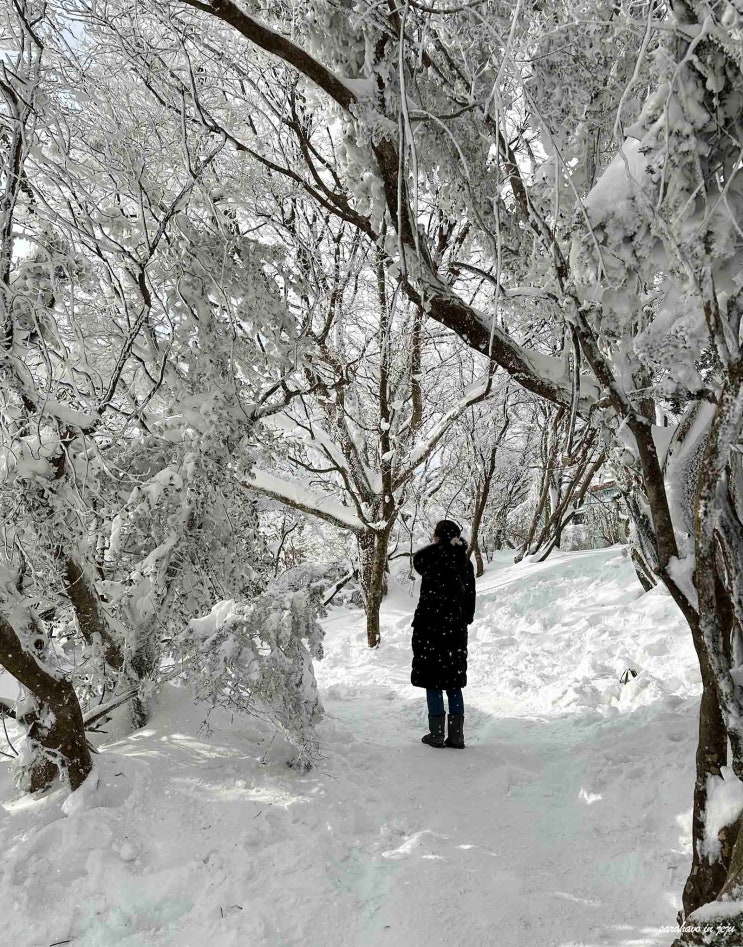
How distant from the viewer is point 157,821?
3.01m

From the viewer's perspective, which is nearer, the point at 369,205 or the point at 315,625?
the point at 369,205

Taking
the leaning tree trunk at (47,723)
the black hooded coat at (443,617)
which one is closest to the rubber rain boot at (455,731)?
the black hooded coat at (443,617)

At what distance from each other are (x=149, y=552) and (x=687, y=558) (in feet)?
Answer: 10.5

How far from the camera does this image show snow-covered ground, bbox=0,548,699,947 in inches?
98.3

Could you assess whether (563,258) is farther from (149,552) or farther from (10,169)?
(149,552)

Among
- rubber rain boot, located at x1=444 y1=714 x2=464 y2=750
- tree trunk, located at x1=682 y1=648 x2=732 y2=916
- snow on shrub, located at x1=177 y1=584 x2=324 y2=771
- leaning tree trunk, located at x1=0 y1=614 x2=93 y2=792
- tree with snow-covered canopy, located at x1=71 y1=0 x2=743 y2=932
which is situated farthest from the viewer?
rubber rain boot, located at x1=444 y1=714 x2=464 y2=750

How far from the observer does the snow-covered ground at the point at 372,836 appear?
2.50m

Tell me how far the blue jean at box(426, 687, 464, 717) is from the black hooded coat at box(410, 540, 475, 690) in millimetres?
43

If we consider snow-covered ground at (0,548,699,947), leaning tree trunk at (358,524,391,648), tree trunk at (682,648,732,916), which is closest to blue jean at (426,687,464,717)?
snow-covered ground at (0,548,699,947)

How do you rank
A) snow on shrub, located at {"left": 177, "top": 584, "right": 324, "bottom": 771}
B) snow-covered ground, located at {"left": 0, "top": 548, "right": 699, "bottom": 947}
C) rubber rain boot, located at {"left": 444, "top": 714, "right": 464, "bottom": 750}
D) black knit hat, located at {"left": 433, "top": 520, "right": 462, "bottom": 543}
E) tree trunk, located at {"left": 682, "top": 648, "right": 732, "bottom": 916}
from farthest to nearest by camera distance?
black knit hat, located at {"left": 433, "top": 520, "right": 462, "bottom": 543}, rubber rain boot, located at {"left": 444, "top": 714, "right": 464, "bottom": 750}, snow on shrub, located at {"left": 177, "top": 584, "right": 324, "bottom": 771}, snow-covered ground, located at {"left": 0, "top": 548, "right": 699, "bottom": 947}, tree trunk, located at {"left": 682, "top": 648, "right": 732, "bottom": 916}

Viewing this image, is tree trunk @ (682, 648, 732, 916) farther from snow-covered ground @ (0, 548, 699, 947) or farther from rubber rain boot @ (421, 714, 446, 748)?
rubber rain boot @ (421, 714, 446, 748)

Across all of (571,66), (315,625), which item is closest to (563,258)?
(571,66)

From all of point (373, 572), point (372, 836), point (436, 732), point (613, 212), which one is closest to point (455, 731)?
point (436, 732)

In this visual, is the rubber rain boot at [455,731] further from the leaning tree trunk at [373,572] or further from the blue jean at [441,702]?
the leaning tree trunk at [373,572]
